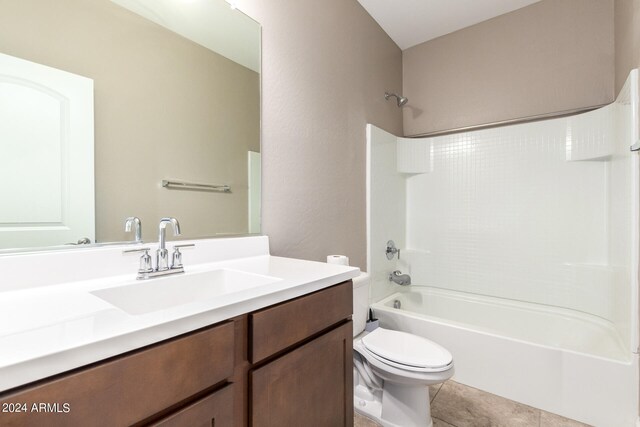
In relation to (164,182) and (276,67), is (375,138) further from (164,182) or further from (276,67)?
(164,182)

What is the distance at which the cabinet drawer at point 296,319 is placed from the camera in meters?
0.74

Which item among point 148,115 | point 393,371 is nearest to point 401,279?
point 393,371

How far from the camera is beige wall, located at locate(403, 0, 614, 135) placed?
2.04m

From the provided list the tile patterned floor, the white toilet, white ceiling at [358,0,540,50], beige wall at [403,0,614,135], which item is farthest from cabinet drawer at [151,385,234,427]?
beige wall at [403,0,614,135]

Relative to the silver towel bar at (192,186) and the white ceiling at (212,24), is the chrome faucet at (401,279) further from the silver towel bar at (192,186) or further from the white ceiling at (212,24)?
the white ceiling at (212,24)

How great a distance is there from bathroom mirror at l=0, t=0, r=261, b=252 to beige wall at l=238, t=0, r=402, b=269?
0.38ft

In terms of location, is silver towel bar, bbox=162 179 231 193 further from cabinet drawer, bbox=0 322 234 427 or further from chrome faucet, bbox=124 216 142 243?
cabinet drawer, bbox=0 322 234 427

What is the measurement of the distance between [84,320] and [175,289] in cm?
41

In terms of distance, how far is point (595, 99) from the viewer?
2.03 meters

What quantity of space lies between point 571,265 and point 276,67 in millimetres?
2296

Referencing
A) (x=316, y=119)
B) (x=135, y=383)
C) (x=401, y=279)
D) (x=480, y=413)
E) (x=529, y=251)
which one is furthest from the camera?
(x=401, y=279)

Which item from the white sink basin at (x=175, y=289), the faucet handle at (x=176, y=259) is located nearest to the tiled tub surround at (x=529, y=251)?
the white sink basin at (x=175, y=289)

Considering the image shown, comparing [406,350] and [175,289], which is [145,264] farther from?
[406,350]

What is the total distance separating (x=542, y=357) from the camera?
5.25ft
